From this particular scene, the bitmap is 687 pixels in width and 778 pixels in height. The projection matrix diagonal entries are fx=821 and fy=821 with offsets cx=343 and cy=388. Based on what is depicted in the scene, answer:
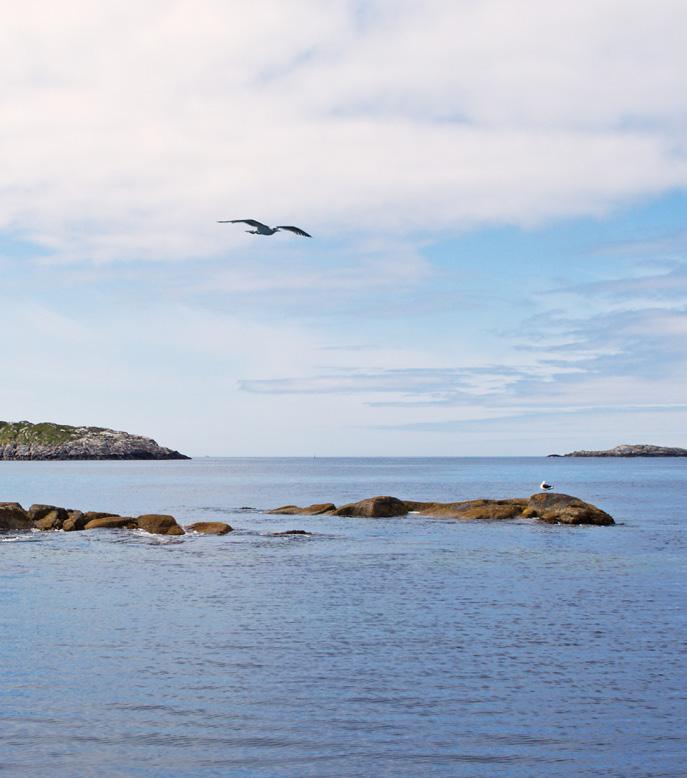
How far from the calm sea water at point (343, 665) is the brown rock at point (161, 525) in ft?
31.4

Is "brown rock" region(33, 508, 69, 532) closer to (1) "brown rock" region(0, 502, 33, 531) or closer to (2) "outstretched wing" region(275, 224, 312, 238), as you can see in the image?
(1) "brown rock" region(0, 502, 33, 531)

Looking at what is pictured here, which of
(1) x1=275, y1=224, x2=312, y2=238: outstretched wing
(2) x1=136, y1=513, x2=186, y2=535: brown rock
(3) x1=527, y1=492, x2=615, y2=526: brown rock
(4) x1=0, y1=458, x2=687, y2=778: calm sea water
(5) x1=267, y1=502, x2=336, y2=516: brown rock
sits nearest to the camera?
(4) x1=0, y1=458, x2=687, y2=778: calm sea water

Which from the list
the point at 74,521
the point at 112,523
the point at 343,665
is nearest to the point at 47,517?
the point at 74,521

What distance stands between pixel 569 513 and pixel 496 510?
597cm

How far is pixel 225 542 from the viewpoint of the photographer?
4547 cm

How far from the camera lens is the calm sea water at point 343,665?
13.6 m

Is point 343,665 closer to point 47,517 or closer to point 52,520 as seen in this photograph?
point 52,520

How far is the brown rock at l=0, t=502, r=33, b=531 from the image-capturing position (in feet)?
171

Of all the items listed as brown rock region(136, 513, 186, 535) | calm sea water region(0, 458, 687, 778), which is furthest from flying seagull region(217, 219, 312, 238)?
brown rock region(136, 513, 186, 535)

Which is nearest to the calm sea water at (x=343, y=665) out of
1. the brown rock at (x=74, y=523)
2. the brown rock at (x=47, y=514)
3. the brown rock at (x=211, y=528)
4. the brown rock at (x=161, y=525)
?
the brown rock at (x=161, y=525)

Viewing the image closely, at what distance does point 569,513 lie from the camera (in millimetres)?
54875

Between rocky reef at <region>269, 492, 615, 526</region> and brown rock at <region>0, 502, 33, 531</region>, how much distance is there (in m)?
20.6

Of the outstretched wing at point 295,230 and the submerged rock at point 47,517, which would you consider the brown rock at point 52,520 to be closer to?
the submerged rock at point 47,517

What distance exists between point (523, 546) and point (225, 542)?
53.0 ft
